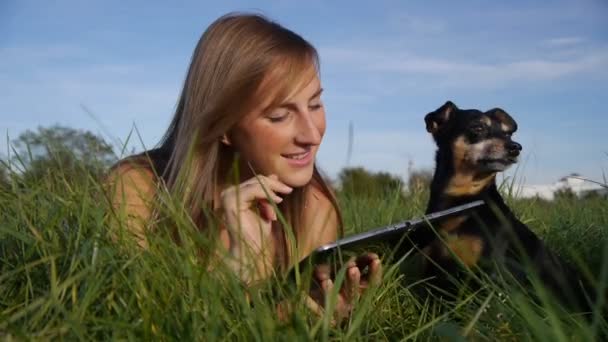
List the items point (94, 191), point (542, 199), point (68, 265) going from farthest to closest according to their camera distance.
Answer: point (542, 199) → point (94, 191) → point (68, 265)

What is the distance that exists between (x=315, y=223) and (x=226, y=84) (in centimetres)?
111

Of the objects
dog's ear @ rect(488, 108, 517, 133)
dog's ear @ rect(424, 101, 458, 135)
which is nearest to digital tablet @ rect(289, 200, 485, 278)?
dog's ear @ rect(424, 101, 458, 135)

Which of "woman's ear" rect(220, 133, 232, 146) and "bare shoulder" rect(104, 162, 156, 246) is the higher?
"woman's ear" rect(220, 133, 232, 146)

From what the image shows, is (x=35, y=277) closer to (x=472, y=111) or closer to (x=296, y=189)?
(x=296, y=189)

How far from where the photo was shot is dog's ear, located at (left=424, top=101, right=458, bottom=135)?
4.09 meters

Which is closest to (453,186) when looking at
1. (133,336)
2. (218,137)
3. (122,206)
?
(218,137)

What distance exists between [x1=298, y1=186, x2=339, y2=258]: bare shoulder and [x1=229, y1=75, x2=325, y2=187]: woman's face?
0.54 m

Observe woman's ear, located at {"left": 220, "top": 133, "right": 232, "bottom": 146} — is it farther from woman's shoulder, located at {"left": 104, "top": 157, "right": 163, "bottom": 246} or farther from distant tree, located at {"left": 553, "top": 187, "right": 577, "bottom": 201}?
distant tree, located at {"left": 553, "top": 187, "right": 577, "bottom": 201}

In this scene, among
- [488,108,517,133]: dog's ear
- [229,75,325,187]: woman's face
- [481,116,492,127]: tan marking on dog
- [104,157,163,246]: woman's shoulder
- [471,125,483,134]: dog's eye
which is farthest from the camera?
[488,108,517,133]: dog's ear

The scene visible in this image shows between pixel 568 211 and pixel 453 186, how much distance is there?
1.96 metres

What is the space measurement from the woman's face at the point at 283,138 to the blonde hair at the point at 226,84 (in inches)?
1.8

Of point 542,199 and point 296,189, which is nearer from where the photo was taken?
point 296,189

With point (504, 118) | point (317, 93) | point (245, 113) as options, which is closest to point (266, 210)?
point (245, 113)

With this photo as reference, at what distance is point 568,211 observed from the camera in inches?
206
